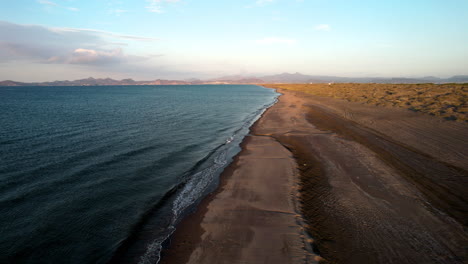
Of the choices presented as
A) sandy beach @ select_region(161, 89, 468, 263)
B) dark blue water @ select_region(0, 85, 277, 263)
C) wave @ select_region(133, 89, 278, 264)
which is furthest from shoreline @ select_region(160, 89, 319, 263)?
dark blue water @ select_region(0, 85, 277, 263)

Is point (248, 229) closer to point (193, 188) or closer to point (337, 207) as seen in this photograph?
point (337, 207)

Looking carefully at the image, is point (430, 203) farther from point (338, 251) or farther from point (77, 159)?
point (77, 159)

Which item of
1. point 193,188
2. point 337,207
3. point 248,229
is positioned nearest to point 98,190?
point 193,188

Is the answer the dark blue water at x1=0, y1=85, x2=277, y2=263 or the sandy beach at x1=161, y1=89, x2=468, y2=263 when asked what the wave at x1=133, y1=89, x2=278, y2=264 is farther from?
the sandy beach at x1=161, y1=89, x2=468, y2=263

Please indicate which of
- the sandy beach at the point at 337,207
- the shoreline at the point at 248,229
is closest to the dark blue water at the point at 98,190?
the shoreline at the point at 248,229

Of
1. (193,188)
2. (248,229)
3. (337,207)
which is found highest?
(337,207)

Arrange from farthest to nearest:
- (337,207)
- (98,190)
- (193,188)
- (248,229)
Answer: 1. (193,188)
2. (98,190)
3. (337,207)
4. (248,229)

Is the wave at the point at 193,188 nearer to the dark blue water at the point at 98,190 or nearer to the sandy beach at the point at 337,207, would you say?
the dark blue water at the point at 98,190

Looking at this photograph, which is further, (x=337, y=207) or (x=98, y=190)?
(x=98, y=190)
